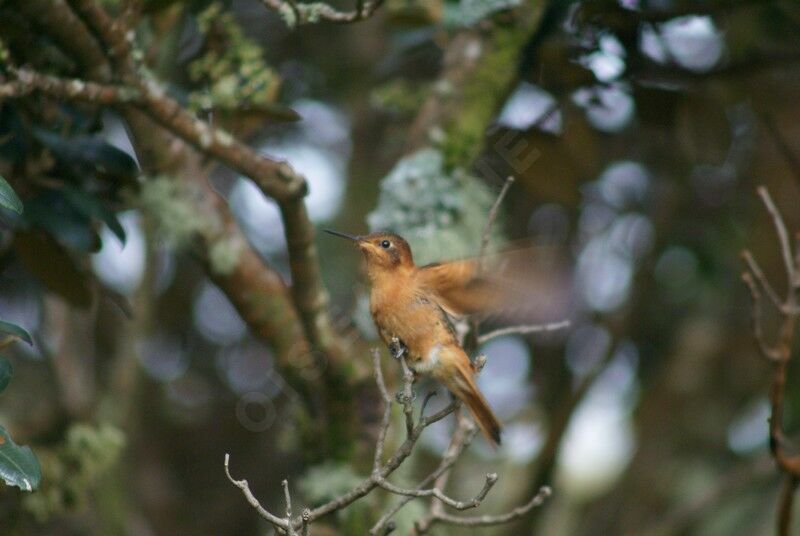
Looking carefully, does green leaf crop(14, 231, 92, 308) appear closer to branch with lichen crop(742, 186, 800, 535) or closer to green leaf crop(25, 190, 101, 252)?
green leaf crop(25, 190, 101, 252)

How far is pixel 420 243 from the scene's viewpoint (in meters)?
2.81

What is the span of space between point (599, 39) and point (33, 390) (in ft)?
9.02

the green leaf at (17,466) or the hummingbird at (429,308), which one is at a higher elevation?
the green leaf at (17,466)

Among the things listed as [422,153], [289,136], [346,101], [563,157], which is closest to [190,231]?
[422,153]

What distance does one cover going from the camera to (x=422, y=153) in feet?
9.45

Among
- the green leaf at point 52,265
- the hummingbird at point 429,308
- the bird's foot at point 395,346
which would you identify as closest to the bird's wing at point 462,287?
the hummingbird at point 429,308

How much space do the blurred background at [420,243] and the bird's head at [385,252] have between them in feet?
0.86

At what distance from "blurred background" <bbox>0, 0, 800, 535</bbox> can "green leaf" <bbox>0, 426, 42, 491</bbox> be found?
31.3 inches

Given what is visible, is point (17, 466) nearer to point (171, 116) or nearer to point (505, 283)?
point (171, 116)

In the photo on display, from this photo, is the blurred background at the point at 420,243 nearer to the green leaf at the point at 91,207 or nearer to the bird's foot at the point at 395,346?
the green leaf at the point at 91,207

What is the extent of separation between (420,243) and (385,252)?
12.3 inches

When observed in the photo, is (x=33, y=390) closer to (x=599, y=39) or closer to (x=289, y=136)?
(x=289, y=136)

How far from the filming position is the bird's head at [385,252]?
8.23ft

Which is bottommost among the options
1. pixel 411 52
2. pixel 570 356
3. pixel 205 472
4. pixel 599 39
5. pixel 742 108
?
pixel 205 472
